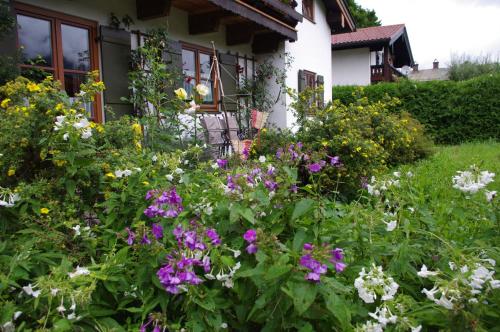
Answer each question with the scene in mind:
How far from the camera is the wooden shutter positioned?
3934 millimetres

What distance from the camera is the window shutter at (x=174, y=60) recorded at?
6508 millimetres

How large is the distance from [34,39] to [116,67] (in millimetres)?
1081

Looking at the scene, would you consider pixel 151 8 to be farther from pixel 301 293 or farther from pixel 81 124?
pixel 301 293

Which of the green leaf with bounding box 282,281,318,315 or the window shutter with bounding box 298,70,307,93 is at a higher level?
the window shutter with bounding box 298,70,307,93

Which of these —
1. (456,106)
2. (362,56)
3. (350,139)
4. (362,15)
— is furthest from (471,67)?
(350,139)

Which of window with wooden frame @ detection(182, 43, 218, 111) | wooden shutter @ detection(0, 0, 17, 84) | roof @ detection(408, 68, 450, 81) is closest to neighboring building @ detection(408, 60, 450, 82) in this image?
roof @ detection(408, 68, 450, 81)

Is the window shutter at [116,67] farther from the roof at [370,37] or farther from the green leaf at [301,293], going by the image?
the roof at [370,37]

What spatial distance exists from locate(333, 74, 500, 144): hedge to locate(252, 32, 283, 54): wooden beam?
4.43 m

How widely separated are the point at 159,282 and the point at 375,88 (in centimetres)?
1478

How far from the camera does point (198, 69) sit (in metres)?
7.63

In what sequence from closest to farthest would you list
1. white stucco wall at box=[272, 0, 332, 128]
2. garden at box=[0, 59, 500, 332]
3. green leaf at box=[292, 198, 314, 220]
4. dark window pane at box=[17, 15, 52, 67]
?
garden at box=[0, 59, 500, 332], green leaf at box=[292, 198, 314, 220], dark window pane at box=[17, 15, 52, 67], white stucco wall at box=[272, 0, 332, 128]

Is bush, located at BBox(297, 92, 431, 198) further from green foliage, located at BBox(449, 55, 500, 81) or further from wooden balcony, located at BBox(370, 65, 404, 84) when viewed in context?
green foliage, located at BBox(449, 55, 500, 81)

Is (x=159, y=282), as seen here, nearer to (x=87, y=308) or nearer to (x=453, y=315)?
(x=87, y=308)

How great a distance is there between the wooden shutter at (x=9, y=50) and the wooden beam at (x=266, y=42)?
233 inches
